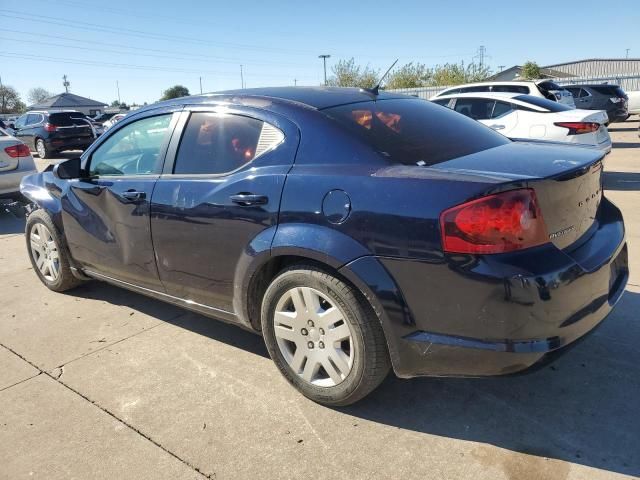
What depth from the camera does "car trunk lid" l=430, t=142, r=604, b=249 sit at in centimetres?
227

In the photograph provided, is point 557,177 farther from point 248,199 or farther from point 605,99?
point 605,99

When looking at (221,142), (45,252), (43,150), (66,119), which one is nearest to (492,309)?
(221,142)

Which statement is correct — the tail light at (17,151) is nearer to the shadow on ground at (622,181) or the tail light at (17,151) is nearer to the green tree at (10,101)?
the shadow on ground at (622,181)

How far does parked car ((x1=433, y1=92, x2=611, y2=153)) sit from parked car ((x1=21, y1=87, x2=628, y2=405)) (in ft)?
15.7

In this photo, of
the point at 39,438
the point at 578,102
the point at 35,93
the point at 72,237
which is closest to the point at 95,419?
the point at 39,438

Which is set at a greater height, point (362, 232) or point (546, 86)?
point (546, 86)

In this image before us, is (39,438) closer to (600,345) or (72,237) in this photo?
(72,237)

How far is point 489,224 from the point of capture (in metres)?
2.14

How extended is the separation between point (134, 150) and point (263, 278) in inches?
61.5

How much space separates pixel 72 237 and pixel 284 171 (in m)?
2.29

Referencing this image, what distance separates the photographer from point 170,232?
323cm

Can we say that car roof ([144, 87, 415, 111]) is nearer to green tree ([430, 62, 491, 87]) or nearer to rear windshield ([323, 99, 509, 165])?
rear windshield ([323, 99, 509, 165])

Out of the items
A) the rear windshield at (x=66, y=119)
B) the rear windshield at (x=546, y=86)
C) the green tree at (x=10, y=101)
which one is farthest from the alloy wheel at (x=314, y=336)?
the green tree at (x=10, y=101)

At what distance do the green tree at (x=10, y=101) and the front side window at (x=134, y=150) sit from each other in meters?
89.3
